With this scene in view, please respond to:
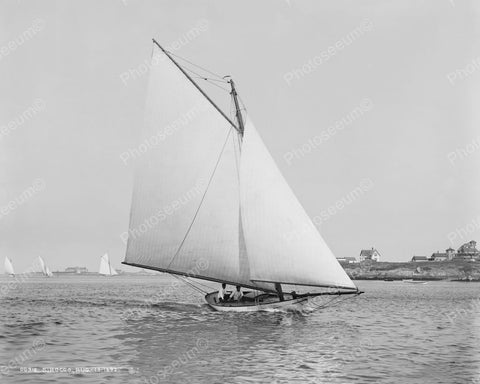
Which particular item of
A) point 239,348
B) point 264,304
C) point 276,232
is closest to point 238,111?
point 276,232

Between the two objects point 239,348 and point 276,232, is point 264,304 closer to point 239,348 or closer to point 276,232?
point 276,232

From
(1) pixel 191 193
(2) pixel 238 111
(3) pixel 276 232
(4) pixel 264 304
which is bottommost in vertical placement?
(4) pixel 264 304

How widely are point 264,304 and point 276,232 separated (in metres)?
6.18

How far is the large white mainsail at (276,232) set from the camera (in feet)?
122

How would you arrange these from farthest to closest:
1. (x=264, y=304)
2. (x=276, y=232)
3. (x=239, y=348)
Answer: (x=264, y=304)
(x=276, y=232)
(x=239, y=348)

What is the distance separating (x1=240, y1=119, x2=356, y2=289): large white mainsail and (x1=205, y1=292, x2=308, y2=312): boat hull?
3.43 m

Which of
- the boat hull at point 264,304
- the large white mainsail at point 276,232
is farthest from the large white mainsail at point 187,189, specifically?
the large white mainsail at point 276,232

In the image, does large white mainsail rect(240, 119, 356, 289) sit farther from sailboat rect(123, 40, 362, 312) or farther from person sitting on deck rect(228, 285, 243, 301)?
Answer: person sitting on deck rect(228, 285, 243, 301)

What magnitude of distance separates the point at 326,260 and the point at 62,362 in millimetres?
18382

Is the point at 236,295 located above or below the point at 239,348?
above

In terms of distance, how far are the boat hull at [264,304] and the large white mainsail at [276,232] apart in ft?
11.2

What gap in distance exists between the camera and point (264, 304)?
41062 millimetres

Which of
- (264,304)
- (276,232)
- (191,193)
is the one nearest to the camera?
(276,232)

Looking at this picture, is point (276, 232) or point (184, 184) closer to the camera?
point (276, 232)
